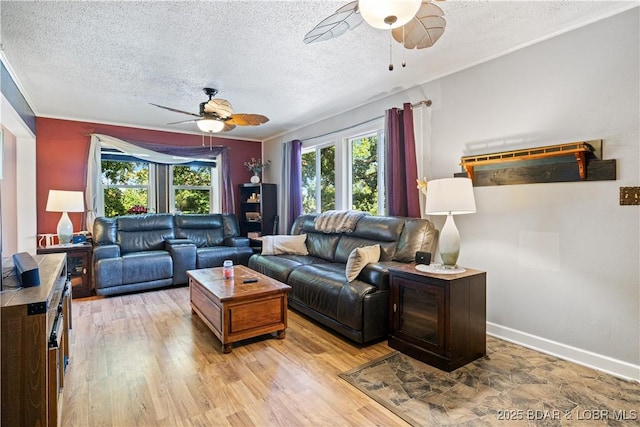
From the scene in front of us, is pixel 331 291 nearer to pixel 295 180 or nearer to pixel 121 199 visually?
pixel 295 180

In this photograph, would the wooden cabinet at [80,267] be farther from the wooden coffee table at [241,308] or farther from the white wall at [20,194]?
the wooden coffee table at [241,308]

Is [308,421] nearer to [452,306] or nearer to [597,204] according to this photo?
[452,306]

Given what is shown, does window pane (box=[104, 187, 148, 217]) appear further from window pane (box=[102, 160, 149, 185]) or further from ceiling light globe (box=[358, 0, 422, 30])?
ceiling light globe (box=[358, 0, 422, 30])

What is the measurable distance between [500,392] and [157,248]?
182 inches

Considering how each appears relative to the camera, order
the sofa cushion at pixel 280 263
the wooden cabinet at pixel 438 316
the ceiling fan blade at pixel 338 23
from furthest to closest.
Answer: the sofa cushion at pixel 280 263 < the wooden cabinet at pixel 438 316 < the ceiling fan blade at pixel 338 23

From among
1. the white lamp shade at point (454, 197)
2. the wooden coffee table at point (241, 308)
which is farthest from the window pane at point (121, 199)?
the white lamp shade at point (454, 197)

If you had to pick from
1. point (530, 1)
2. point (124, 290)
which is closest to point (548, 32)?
point (530, 1)

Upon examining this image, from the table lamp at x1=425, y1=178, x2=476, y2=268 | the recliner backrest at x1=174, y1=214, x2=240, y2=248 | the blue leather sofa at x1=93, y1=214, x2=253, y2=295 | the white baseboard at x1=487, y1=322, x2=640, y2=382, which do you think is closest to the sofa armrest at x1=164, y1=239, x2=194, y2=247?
the blue leather sofa at x1=93, y1=214, x2=253, y2=295

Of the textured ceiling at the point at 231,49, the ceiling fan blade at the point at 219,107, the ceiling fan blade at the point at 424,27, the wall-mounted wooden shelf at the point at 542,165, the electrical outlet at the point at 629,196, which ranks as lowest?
the electrical outlet at the point at 629,196

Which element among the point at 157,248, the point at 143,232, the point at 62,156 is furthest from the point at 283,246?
the point at 62,156

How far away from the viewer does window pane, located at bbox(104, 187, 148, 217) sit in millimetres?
5387

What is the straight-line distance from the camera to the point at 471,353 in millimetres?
2447

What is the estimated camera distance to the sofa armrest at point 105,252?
13.8ft

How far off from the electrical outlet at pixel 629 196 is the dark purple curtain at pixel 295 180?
3.97 m
